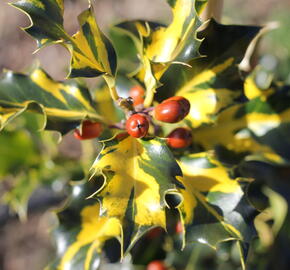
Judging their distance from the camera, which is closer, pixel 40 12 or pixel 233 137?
pixel 40 12

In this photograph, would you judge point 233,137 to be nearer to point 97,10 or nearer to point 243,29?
point 243,29

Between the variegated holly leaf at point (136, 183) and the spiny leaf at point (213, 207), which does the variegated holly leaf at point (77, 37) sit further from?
the spiny leaf at point (213, 207)

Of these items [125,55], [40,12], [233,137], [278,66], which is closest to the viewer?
[40,12]

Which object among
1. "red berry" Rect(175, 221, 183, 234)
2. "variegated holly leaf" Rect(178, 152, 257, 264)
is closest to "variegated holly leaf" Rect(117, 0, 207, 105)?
"variegated holly leaf" Rect(178, 152, 257, 264)

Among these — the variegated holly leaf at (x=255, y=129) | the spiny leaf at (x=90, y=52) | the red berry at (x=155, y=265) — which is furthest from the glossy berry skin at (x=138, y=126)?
the red berry at (x=155, y=265)

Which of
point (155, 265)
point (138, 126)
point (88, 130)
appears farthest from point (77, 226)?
point (155, 265)

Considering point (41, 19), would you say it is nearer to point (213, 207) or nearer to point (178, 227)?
point (213, 207)

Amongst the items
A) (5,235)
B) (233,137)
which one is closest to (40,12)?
(233,137)

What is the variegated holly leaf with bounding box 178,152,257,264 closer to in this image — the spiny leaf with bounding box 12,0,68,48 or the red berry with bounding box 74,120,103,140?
the red berry with bounding box 74,120,103,140
